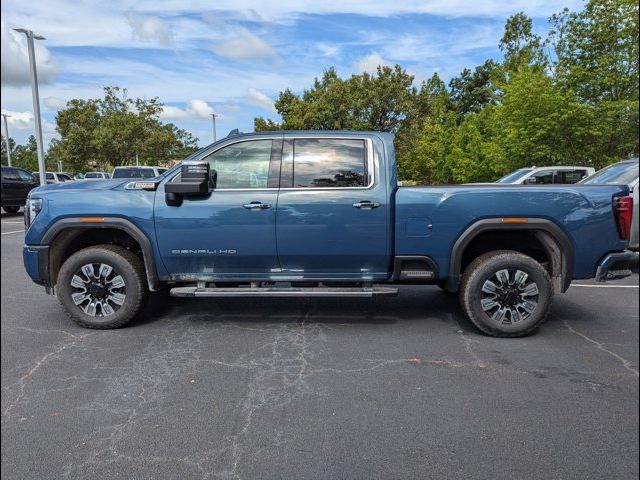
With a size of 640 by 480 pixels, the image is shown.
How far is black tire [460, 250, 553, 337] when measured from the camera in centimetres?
448

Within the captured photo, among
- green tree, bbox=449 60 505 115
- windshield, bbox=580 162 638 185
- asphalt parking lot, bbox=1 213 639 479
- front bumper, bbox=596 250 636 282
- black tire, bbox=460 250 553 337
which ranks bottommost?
asphalt parking lot, bbox=1 213 639 479

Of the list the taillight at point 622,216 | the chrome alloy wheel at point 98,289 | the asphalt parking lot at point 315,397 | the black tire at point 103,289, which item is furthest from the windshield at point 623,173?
the chrome alloy wheel at point 98,289

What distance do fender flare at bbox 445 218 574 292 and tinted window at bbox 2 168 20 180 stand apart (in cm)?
1874

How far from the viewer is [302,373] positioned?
3752mm

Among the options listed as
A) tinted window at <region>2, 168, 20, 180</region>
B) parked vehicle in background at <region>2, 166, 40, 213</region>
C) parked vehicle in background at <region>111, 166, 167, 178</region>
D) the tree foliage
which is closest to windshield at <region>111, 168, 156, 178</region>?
parked vehicle in background at <region>111, 166, 167, 178</region>

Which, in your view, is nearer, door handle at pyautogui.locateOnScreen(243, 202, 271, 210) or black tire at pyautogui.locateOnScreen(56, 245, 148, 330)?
door handle at pyautogui.locateOnScreen(243, 202, 271, 210)

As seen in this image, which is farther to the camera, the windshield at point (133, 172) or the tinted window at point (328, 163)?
the windshield at point (133, 172)

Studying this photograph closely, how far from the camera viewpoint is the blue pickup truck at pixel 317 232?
4371 mm

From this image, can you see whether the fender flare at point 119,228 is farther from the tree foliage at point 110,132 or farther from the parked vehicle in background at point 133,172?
the tree foliage at point 110,132

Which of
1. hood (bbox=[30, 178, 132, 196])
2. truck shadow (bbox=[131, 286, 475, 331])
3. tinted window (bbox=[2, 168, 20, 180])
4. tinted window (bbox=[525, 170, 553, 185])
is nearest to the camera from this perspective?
hood (bbox=[30, 178, 132, 196])

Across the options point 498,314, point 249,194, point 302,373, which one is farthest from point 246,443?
point 498,314

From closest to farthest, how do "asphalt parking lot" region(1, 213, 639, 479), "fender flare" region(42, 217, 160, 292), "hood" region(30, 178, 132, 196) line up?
1. "asphalt parking lot" region(1, 213, 639, 479)
2. "fender flare" region(42, 217, 160, 292)
3. "hood" region(30, 178, 132, 196)

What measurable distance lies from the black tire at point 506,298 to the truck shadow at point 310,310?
343 millimetres

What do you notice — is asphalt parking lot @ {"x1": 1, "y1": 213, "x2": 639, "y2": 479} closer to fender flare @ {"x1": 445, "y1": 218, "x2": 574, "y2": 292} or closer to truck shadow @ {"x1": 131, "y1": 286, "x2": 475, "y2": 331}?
truck shadow @ {"x1": 131, "y1": 286, "x2": 475, "y2": 331}
